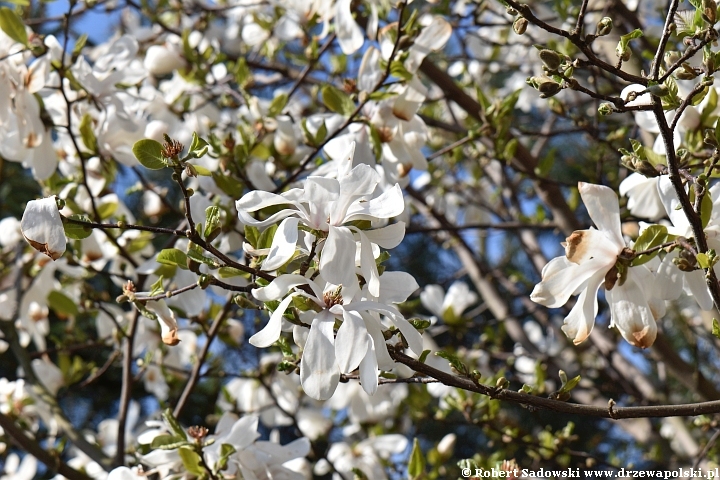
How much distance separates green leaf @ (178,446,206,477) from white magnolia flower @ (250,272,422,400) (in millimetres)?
297

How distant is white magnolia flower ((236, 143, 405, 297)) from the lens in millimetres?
622

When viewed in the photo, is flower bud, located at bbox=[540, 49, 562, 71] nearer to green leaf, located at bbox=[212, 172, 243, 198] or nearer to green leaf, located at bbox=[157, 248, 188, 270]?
green leaf, located at bbox=[157, 248, 188, 270]

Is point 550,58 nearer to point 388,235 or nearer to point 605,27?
point 605,27

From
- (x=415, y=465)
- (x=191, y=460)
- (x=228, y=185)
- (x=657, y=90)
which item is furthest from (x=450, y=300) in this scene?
(x=657, y=90)

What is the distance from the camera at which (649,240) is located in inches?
26.2

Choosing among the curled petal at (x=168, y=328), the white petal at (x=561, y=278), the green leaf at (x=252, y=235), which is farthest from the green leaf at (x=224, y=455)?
the white petal at (x=561, y=278)

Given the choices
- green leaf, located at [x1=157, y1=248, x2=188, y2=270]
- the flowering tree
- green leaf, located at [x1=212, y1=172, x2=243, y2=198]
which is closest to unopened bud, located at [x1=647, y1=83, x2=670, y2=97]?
the flowering tree

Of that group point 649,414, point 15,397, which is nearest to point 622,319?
point 649,414

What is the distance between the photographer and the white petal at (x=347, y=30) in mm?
1146

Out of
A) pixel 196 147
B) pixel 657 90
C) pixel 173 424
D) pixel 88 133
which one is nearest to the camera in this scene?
pixel 657 90

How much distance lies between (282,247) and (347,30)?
631 mm

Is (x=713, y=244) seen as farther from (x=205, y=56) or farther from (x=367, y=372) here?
(x=205, y=56)

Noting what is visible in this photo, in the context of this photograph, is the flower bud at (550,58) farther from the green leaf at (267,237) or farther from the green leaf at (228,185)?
the green leaf at (228,185)

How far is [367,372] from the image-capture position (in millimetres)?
606
